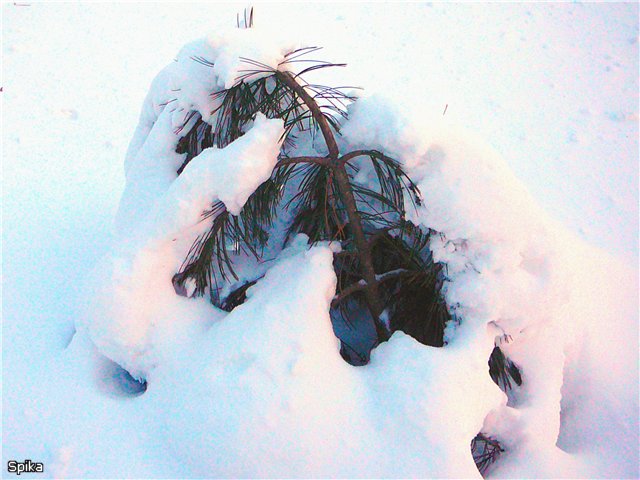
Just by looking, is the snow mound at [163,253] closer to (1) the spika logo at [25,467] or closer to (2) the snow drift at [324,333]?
(2) the snow drift at [324,333]

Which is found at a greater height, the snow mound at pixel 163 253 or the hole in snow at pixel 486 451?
the snow mound at pixel 163 253

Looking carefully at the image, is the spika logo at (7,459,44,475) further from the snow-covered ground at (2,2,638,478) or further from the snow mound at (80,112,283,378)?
the snow mound at (80,112,283,378)

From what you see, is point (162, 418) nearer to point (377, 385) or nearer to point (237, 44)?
point (377, 385)

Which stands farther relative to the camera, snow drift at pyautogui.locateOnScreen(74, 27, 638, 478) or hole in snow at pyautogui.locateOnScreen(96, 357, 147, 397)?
hole in snow at pyautogui.locateOnScreen(96, 357, 147, 397)

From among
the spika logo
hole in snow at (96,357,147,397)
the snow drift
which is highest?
the snow drift

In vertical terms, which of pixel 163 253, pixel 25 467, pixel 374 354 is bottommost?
pixel 25 467

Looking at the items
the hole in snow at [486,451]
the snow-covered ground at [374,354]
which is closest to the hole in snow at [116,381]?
the snow-covered ground at [374,354]

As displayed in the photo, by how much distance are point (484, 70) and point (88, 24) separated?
2.59m

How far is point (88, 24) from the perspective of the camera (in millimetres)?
3363

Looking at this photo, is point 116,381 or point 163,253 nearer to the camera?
point 163,253

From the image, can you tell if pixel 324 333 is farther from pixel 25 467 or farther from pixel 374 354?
pixel 25 467

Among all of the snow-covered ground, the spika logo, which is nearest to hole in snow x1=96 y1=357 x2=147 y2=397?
the snow-covered ground

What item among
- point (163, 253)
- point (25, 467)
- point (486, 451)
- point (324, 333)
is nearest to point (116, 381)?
point (25, 467)

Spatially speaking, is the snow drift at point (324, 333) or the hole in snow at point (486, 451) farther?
the hole in snow at point (486, 451)
